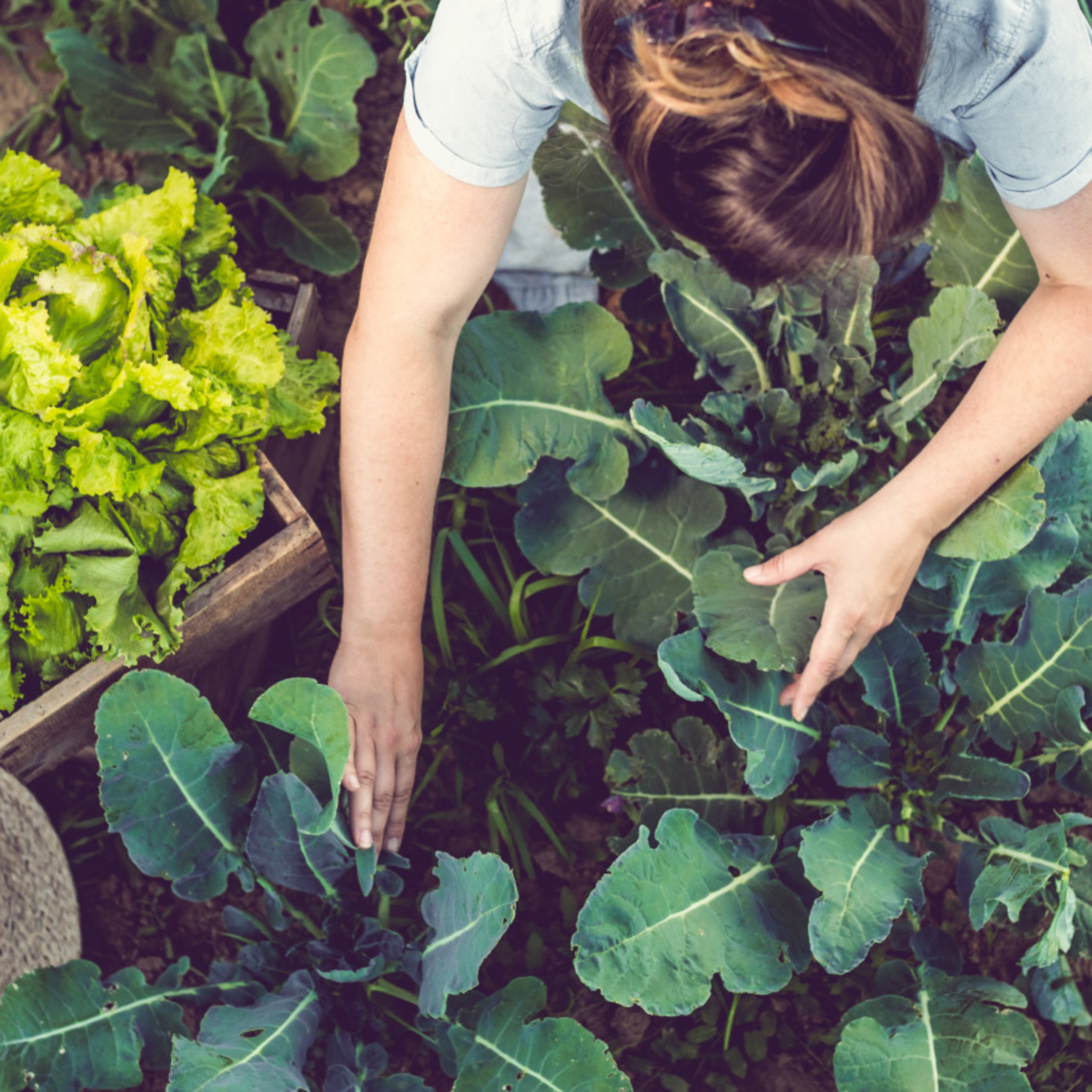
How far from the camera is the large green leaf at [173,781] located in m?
1.26

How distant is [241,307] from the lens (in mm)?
1313

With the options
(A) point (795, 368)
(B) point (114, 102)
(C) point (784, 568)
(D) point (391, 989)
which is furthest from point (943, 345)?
(B) point (114, 102)

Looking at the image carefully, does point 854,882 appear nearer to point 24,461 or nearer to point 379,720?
point 379,720

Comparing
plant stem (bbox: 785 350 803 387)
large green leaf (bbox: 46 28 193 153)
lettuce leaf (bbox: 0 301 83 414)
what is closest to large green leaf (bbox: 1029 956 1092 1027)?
plant stem (bbox: 785 350 803 387)

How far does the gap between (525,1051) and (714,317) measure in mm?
1151

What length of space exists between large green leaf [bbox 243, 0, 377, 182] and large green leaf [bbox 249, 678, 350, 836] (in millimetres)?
1152

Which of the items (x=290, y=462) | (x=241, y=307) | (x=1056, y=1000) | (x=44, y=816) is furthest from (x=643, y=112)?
(x=1056, y=1000)

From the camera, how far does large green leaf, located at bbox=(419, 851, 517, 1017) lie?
3.80 feet

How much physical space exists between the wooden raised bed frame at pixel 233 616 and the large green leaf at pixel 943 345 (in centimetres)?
98

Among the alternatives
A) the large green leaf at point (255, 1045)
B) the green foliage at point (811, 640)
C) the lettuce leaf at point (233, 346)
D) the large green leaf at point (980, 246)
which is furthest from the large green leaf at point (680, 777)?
the large green leaf at point (980, 246)

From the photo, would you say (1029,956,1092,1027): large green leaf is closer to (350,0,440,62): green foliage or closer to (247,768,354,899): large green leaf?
(247,768,354,899): large green leaf

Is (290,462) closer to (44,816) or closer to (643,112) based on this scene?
(44,816)

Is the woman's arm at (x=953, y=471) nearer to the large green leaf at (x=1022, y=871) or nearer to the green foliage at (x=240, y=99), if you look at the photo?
the large green leaf at (x=1022, y=871)

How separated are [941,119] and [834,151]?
73cm
